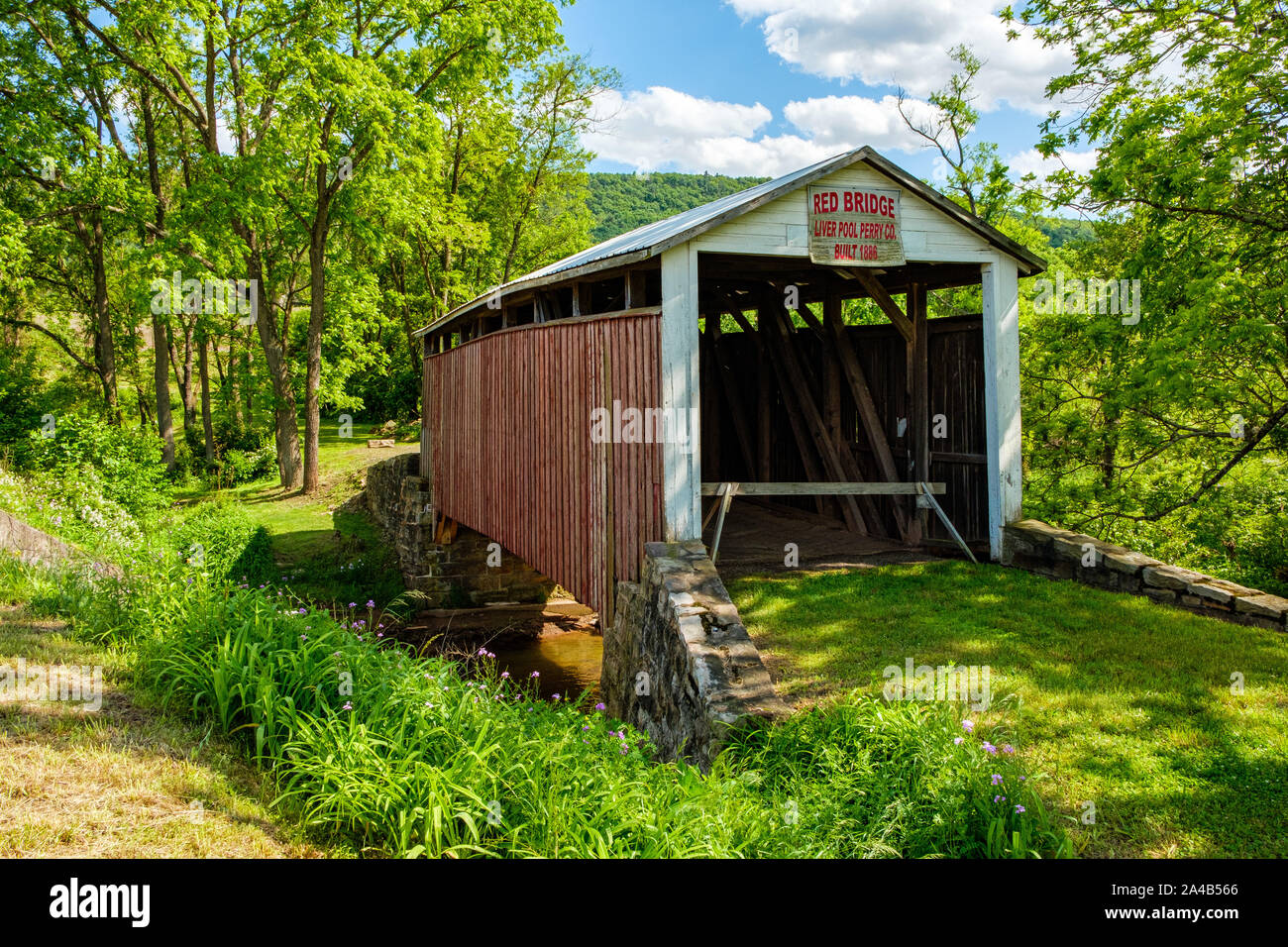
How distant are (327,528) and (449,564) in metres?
4.25

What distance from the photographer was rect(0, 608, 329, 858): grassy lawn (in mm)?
3240

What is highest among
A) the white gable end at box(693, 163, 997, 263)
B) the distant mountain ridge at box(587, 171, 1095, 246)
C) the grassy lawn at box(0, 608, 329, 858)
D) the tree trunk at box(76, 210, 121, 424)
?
the distant mountain ridge at box(587, 171, 1095, 246)

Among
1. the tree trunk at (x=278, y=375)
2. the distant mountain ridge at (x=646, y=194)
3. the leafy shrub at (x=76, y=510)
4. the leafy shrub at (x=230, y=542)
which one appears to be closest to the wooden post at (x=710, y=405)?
the leafy shrub at (x=230, y=542)

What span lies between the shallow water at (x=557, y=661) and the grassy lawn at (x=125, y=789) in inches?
296

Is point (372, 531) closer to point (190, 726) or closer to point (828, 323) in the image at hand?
point (828, 323)

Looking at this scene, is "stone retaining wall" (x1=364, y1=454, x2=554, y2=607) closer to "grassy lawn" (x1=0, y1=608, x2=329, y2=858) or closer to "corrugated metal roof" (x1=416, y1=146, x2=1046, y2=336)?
"corrugated metal roof" (x1=416, y1=146, x2=1046, y2=336)

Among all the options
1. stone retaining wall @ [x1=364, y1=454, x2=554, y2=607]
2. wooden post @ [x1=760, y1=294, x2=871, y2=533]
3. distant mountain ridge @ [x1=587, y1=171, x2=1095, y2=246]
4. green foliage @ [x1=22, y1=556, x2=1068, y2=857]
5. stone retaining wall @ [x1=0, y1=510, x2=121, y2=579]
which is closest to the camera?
green foliage @ [x1=22, y1=556, x2=1068, y2=857]

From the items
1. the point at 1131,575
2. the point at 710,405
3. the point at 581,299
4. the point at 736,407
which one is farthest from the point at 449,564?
the point at 1131,575

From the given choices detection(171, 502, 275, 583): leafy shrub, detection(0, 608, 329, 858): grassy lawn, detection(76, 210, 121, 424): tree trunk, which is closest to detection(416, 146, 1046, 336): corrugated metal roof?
detection(0, 608, 329, 858): grassy lawn

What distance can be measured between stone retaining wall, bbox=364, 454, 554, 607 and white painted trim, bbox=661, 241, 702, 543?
25.6 ft

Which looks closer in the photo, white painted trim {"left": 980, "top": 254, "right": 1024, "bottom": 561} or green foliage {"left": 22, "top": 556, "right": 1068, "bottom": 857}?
green foliage {"left": 22, "top": 556, "right": 1068, "bottom": 857}

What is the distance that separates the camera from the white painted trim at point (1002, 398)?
8203 millimetres
